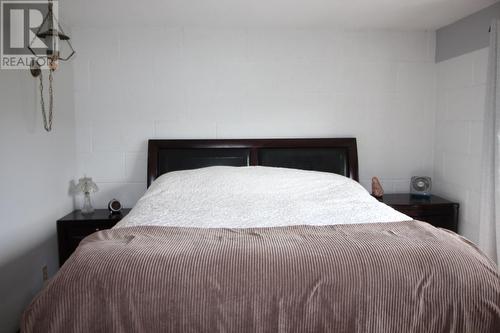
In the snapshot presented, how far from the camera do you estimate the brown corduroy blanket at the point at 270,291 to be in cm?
133

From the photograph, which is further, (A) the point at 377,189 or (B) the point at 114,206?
(A) the point at 377,189

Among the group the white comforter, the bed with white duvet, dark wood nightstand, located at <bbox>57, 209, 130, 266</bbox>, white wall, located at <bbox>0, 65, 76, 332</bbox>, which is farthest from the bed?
dark wood nightstand, located at <bbox>57, 209, 130, 266</bbox>

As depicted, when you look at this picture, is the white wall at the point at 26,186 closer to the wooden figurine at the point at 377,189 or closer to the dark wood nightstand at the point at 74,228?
the dark wood nightstand at the point at 74,228

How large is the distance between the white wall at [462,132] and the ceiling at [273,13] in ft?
1.37

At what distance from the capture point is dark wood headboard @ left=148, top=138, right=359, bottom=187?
10.6 feet

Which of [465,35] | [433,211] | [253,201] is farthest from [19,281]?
[465,35]

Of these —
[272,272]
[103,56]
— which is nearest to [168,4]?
[103,56]

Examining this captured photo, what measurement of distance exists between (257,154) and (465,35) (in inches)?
74.2

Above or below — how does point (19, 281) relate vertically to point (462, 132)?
below

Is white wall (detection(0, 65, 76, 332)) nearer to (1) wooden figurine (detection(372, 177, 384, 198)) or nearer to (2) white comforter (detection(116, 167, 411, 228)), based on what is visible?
(2) white comforter (detection(116, 167, 411, 228))

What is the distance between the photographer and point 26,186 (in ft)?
8.18

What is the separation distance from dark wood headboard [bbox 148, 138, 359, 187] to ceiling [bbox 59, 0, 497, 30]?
0.97 meters

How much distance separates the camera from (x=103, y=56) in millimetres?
3213

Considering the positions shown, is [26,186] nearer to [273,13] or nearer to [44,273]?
[44,273]
